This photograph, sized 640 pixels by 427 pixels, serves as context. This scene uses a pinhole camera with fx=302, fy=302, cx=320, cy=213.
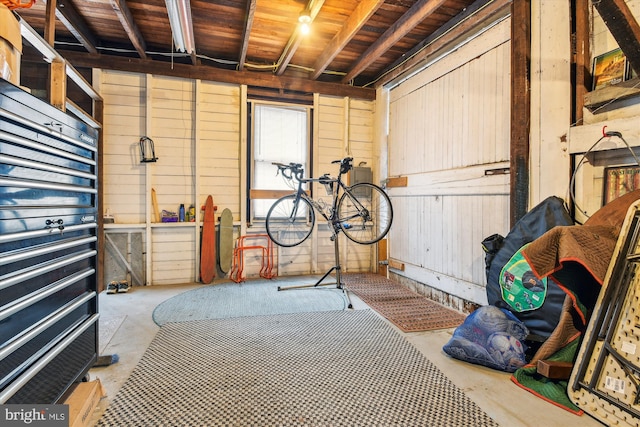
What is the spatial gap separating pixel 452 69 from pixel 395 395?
312cm

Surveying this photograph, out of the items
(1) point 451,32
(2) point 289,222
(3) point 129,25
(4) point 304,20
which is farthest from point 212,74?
(1) point 451,32

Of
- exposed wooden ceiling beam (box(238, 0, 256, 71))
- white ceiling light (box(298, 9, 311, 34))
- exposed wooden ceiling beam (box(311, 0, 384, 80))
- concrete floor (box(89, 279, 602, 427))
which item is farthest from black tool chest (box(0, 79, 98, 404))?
exposed wooden ceiling beam (box(311, 0, 384, 80))

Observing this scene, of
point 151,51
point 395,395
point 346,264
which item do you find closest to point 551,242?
point 395,395

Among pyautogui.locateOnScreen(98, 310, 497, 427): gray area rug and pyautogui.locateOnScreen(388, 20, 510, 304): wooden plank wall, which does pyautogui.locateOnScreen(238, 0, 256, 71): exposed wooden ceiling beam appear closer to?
pyautogui.locateOnScreen(388, 20, 510, 304): wooden plank wall

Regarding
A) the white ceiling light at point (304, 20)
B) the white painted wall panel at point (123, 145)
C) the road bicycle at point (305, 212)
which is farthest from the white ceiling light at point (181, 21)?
the road bicycle at point (305, 212)

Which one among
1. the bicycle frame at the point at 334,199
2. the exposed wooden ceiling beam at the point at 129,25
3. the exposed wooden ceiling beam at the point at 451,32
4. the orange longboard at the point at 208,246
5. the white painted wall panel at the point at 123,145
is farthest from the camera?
the orange longboard at the point at 208,246

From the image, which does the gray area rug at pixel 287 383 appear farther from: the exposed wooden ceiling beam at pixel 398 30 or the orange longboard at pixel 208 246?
the exposed wooden ceiling beam at pixel 398 30

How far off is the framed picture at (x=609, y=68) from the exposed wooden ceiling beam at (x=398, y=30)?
51.4 inches

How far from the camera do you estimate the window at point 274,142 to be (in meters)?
4.32

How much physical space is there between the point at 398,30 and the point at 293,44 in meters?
1.17

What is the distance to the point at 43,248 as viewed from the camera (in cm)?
125

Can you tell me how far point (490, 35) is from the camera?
277 centimetres

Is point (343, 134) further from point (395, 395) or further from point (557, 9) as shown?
point (395, 395)

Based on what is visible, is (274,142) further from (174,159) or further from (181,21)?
(181,21)
